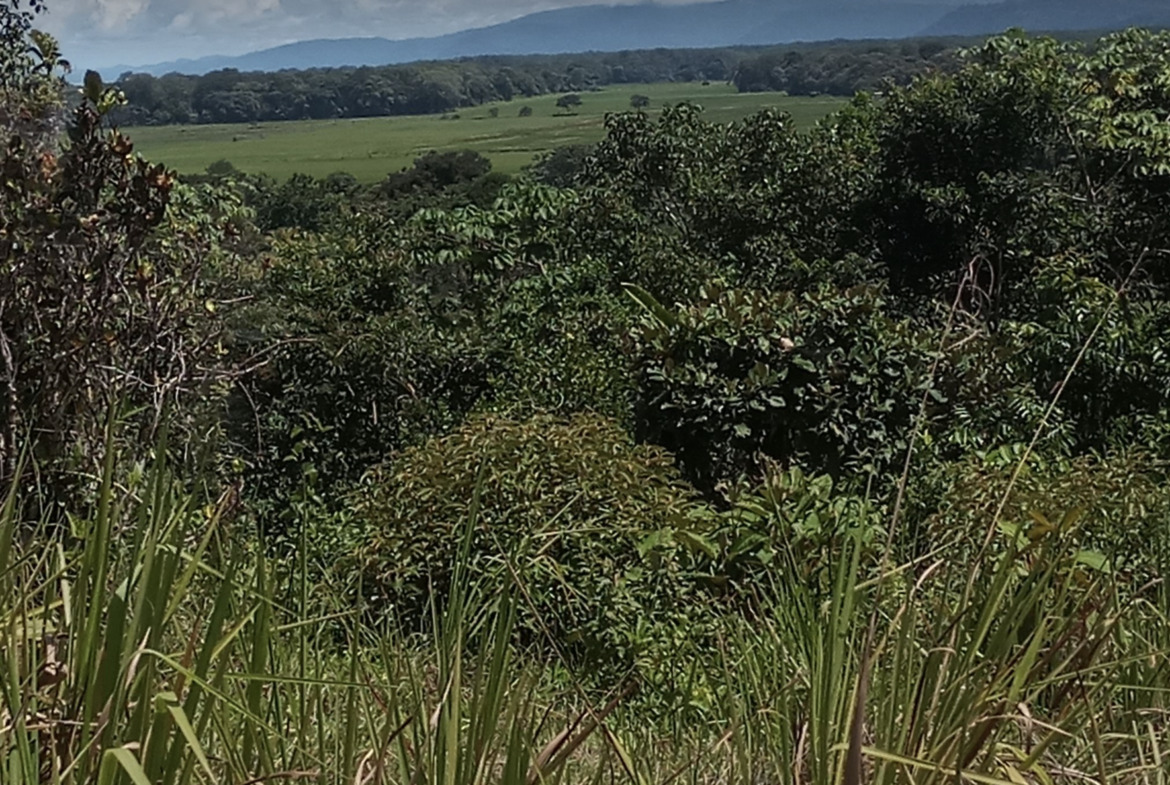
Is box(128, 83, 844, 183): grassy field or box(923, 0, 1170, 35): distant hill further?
box(923, 0, 1170, 35): distant hill

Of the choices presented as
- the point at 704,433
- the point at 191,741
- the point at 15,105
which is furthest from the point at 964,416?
the point at 191,741

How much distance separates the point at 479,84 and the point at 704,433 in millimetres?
91009

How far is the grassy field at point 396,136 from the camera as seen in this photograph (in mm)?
44688

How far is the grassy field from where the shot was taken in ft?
147

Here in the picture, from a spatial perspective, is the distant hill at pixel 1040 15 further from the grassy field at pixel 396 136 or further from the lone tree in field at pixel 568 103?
the grassy field at pixel 396 136

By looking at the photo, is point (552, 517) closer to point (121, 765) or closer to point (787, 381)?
point (787, 381)

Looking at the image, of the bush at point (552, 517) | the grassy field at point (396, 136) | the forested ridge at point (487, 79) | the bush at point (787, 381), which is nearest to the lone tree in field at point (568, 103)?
the grassy field at point (396, 136)

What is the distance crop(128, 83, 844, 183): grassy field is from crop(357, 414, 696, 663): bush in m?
32.5

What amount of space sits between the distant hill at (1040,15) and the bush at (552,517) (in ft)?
350

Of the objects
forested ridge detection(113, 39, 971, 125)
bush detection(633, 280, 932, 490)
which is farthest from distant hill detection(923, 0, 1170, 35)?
bush detection(633, 280, 932, 490)

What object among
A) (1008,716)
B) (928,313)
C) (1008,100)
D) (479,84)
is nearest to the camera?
(1008,716)

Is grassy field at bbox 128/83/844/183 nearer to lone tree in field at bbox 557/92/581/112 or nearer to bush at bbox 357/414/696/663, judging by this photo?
lone tree in field at bbox 557/92/581/112

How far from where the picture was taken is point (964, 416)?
497cm

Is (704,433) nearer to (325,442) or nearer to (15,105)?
(325,442)
